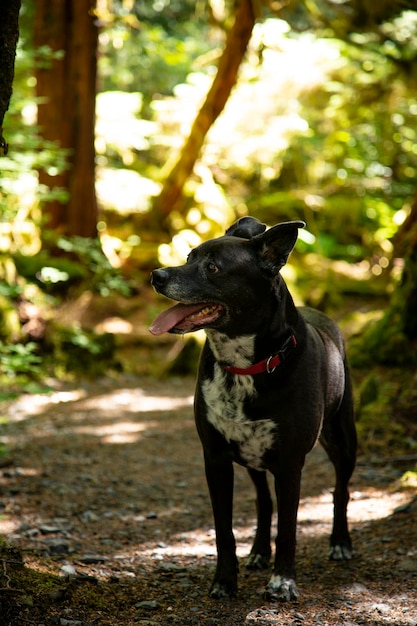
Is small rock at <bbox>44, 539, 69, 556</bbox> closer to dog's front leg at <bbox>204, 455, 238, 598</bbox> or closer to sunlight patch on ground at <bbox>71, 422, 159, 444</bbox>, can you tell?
dog's front leg at <bbox>204, 455, 238, 598</bbox>

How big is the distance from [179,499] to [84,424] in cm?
255

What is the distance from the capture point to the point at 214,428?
3.99 m

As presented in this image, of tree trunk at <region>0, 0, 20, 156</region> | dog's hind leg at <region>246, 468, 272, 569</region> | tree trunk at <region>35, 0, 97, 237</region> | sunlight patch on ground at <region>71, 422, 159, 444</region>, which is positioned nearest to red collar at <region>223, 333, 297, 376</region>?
dog's hind leg at <region>246, 468, 272, 569</region>

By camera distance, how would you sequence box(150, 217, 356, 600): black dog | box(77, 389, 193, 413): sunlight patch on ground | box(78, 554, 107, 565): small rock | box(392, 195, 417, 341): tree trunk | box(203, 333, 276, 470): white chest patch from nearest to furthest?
box(150, 217, 356, 600): black dog → box(203, 333, 276, 470): white chest patch → box(78, 554, 107, 565): small rock → box(392, 195, 417, 341): tree trunk → box(77, 389, 193, 413): sunlight patch on ground

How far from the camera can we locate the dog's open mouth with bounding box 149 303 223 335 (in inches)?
144

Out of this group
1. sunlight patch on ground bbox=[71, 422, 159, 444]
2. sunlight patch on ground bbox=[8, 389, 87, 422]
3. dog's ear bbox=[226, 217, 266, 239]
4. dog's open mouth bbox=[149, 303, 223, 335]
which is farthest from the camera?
sunlight patch on ground bbox=[8, 389, 87, 422]

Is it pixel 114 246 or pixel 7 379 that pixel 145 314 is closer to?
pixel 114 246

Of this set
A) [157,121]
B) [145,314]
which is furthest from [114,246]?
[157,121]

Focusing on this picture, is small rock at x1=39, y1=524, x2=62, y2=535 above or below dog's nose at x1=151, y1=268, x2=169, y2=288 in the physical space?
below

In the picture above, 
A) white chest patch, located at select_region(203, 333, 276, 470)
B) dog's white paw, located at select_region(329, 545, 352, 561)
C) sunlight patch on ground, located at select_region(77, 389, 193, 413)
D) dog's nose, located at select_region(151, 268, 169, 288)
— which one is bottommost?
sunlight patch on ground, located at select_region(77, 389, 193, 413)

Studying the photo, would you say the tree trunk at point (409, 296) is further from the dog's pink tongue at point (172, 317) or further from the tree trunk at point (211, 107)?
the tree trunk at point (211, 107)

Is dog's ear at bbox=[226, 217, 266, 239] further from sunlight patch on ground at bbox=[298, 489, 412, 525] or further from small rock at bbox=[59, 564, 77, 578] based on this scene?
sunlight patch on ground at bbox=[298, 489, 412, 525]

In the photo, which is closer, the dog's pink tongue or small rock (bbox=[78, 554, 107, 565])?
the dog's pink tongue

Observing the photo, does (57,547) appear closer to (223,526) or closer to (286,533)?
(223,526)
